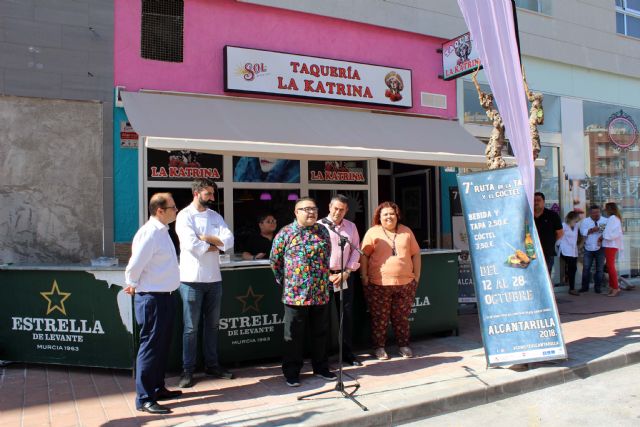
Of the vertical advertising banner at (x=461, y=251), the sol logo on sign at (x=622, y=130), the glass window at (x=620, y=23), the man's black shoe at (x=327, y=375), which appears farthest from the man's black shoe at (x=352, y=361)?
the glass window at (x=620, y=23)

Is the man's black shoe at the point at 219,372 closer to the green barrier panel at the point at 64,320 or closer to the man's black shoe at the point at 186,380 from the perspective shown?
the man's black shoe at the point at 186,380

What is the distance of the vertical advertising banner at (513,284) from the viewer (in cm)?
533

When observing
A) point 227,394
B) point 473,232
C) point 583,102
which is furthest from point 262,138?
point 583,102

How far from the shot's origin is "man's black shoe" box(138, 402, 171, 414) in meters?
4.32

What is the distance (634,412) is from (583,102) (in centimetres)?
914

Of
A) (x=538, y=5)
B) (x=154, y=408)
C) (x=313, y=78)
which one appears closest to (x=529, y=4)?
(x=538, y=5)

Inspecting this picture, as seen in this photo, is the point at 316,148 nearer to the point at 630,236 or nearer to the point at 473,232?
the point at 473,232

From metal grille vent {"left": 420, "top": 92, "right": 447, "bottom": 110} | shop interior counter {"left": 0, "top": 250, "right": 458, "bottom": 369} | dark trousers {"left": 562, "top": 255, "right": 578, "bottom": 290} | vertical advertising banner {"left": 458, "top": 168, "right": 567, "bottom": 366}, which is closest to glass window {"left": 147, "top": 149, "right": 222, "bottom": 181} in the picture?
shop interior counter {"left": 0, "top": 250, "right": 458, "bottom": 369}

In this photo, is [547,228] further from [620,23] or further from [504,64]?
[620,23]

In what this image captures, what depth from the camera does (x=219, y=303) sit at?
5176 millimetres

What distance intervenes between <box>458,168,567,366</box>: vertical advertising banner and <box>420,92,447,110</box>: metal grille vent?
4.81 metres

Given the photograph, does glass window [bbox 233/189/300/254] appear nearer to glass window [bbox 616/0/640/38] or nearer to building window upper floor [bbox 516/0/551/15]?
building window upper floor [bbox 516/0/551/15]

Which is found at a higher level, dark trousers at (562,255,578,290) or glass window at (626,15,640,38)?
glass window at (626,15,640,38)

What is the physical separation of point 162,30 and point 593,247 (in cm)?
868
